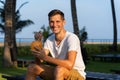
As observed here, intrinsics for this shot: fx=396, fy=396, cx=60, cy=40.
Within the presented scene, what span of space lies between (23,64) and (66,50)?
12891mm

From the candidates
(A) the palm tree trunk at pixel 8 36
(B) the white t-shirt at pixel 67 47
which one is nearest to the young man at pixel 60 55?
(B) the white t-shirt at pixel 67 47

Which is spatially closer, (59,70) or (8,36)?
(59,70)

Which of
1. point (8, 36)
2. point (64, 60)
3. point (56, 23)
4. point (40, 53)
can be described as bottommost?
point (64, 60)

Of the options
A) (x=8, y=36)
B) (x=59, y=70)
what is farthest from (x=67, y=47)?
(x=8, y=36)

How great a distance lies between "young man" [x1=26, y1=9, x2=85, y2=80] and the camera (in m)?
5.10

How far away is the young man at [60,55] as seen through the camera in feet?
16.7

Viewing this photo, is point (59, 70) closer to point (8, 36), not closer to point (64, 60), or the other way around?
point (64, 60)

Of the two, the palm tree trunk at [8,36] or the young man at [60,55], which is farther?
the palm tree trunk at [8,36]

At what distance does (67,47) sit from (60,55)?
178 millimetres

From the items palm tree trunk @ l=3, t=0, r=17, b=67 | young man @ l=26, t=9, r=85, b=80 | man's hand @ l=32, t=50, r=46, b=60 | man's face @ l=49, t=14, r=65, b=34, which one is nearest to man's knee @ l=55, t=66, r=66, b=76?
young man @ l=26, t=9, r=85, b=80

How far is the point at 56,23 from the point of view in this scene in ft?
17.3

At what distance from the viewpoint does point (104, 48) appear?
1329 inches

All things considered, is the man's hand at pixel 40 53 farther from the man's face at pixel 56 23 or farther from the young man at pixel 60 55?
the man's face at pixel 56 23

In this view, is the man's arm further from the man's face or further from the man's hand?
the man's face
